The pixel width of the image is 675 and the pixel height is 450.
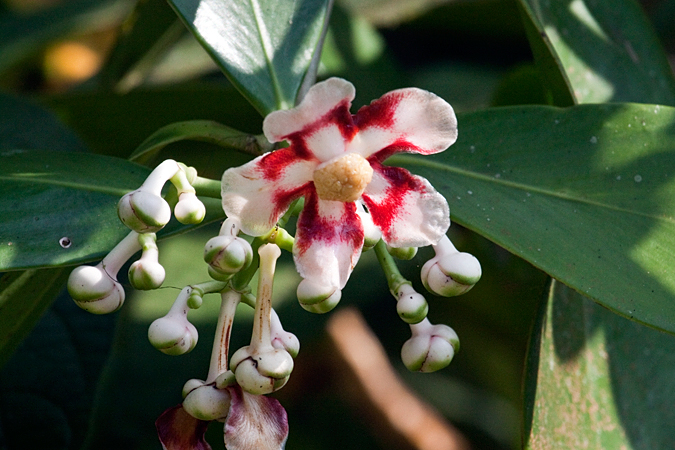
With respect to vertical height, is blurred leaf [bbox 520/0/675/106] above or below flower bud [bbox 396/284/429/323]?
below

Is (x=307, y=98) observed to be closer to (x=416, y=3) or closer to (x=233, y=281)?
(x=233, y=281)

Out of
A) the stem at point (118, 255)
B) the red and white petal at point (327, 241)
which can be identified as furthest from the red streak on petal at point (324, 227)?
the stem at point (118, 255)

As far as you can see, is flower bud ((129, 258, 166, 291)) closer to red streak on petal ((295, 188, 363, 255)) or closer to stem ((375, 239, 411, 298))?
red streak on petal ((295, 188, 363, 255))

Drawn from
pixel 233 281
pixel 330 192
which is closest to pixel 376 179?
pixel 330 192

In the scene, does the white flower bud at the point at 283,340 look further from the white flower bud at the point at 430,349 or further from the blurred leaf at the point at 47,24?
the blurred leaf at the point at 47,24

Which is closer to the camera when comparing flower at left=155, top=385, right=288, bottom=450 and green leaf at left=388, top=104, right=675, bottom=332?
flower at left=155, top=385, right=288, bottom=450

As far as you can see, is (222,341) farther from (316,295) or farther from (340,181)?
(340,181)

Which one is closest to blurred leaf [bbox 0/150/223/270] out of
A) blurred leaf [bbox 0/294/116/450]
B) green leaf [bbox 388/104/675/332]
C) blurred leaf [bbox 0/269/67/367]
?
blurred leaf [bbox 0/269/67/367]
